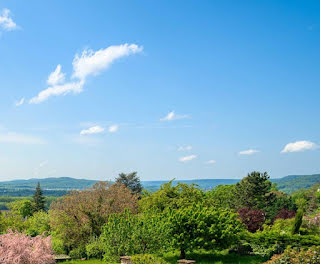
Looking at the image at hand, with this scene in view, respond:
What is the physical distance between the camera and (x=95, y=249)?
916 inches

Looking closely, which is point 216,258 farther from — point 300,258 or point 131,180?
point 131,180

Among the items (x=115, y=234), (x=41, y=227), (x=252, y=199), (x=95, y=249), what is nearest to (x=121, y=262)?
(x=115, y=234)

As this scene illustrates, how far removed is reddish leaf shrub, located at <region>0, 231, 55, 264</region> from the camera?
602 inches

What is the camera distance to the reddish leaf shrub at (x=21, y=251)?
602 inches

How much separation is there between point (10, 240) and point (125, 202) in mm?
12849

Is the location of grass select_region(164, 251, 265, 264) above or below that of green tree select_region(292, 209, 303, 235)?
below

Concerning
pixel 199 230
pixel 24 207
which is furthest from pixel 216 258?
pixel 24 207

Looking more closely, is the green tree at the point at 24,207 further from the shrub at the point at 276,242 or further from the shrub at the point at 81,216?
the shrub at the point at 276,242

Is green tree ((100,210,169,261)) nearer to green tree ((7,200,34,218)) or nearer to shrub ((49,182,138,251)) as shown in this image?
shrub ((49,182,138,251))

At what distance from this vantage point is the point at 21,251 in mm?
15828

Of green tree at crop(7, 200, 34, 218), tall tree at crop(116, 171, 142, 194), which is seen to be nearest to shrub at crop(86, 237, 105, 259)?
tall tree at crop(116, 171, 142, 194)

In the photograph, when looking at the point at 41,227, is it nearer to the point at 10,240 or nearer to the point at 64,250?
the point at 64,250

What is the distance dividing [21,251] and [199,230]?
390 inches

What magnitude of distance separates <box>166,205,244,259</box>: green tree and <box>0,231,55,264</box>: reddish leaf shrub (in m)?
7.25
